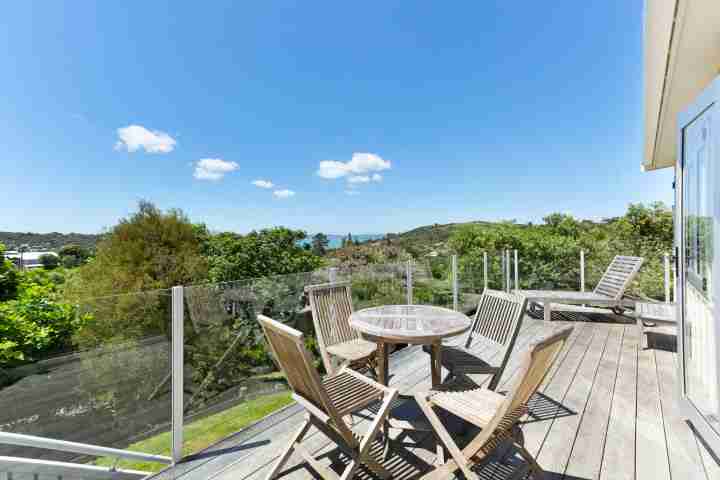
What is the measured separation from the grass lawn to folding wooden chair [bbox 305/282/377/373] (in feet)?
2.43

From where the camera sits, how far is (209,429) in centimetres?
263

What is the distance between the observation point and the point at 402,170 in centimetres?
2339

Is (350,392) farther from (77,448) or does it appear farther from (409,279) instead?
(409,279)

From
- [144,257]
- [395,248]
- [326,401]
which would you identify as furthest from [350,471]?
[395,248]

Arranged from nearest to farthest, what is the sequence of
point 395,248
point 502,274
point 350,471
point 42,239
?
point 350,471
point 502,274
point 395,248
point 42,239

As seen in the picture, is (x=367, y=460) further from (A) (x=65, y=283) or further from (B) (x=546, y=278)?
(A) (x=65, y=283)

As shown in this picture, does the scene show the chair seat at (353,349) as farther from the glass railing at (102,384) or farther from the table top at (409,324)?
the glass railing at (102,384)

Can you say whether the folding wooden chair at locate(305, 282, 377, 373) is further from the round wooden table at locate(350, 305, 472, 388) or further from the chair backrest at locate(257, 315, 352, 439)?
the chair backrest at locate(257, 315, 352, 439)

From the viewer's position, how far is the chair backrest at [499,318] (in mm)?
2715

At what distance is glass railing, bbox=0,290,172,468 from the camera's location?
6.20 ft

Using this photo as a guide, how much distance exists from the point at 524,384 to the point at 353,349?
1708 mm

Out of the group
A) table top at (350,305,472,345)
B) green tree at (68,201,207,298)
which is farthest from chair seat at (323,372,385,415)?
green tree at (68,201,207,298)

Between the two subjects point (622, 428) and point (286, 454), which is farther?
point (622, 428)

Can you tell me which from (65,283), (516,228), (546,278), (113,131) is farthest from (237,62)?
(546,278)
